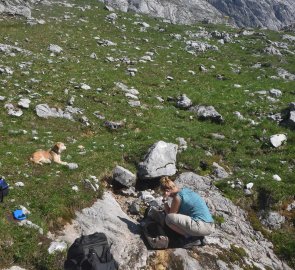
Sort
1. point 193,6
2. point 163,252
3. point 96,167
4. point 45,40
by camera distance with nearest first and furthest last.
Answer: point 163,252 < point 96,167 < point 45,40 < point 193,6

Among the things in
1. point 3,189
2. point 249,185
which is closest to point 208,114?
point 249,185

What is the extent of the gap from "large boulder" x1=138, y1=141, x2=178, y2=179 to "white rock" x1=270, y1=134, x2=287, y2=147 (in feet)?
20.7

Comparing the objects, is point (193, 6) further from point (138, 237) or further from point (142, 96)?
point (138, 237)

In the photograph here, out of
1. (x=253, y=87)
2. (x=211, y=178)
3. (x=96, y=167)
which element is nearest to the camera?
(x=96, y=167)

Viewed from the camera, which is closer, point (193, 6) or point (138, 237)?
point (138, 237)

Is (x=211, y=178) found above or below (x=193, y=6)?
above

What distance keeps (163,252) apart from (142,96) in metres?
15.5

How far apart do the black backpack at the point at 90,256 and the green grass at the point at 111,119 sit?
839 millimetres

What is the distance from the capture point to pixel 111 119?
22641 millimetres

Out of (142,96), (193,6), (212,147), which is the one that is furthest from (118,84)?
(193,6)

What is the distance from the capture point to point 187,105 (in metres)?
26.1

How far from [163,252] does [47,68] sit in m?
19.8

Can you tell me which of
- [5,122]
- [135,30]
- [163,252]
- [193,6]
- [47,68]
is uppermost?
[163,252]

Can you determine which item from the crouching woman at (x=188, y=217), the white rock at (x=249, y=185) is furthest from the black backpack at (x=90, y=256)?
the white rock at (x=249, y=185)
